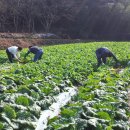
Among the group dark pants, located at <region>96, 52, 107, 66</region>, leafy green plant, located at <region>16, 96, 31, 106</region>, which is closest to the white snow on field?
leafy green plant, located at <region>16, 96, 31, 106</region>

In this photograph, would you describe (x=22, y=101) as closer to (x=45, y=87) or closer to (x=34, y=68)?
(x=45, y=87)

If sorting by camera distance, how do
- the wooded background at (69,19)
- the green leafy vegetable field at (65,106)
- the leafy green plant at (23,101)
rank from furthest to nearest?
the wooded background at (69,19) → the leafy green plant at (23,101) → the green leafy vegetable field at (65,106)

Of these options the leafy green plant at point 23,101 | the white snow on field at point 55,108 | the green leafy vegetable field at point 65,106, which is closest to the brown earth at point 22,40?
the green leafy vegetable field at point 65,106

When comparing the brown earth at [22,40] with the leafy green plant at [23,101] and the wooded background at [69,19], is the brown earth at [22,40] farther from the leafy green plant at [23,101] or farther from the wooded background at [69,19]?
the leafy green plant at [23,101]

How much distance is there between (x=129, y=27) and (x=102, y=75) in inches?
1755

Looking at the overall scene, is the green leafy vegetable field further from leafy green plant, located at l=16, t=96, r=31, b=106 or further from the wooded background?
the wooded background

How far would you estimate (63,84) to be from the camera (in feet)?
37.3

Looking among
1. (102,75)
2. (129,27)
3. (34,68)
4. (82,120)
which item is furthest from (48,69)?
(129,27)

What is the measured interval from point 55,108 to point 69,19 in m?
53.3

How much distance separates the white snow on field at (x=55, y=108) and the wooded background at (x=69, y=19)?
4555 cm

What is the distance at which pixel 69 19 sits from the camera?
60.9m

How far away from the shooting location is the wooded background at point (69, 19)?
186 feet

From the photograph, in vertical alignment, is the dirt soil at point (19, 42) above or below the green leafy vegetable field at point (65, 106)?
below

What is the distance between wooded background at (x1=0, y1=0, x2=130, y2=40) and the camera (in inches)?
2227
